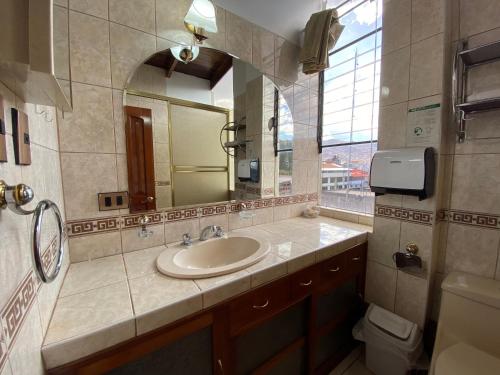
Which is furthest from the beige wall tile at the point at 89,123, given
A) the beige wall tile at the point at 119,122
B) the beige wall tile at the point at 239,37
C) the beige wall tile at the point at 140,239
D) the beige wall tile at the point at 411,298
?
the beige wall tile at the point at 411,298

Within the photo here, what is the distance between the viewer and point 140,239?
45.6 inches

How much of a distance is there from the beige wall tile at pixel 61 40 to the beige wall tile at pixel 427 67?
5.66ft

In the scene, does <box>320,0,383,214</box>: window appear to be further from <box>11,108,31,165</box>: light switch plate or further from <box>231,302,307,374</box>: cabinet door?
<box>11,108,31,165</box>: light switch plate

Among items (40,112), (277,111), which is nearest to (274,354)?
(40,112)

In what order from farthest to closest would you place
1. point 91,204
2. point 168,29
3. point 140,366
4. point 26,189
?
point 168,29, point 91,204, point 140,366, point 26,189

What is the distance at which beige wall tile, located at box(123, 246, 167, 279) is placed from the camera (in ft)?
3.04

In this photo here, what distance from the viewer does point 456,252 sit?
124 cm

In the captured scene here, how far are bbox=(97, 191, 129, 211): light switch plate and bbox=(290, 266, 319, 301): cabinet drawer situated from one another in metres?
0.91

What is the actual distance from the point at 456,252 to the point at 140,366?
63.9 inches

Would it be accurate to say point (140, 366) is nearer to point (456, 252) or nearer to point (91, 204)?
point (91, 204)

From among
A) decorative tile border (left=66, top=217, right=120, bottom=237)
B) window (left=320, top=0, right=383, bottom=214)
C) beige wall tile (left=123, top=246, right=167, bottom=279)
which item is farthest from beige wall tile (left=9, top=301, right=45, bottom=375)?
window (left=320, top=0, right=383, bottom=214)

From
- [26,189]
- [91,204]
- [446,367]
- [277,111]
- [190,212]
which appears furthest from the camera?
[277,111]

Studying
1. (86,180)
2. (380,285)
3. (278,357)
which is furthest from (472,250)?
(86,180)

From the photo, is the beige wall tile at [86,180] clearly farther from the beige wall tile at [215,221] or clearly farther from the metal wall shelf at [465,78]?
the metal wall shelf at [465,78]
